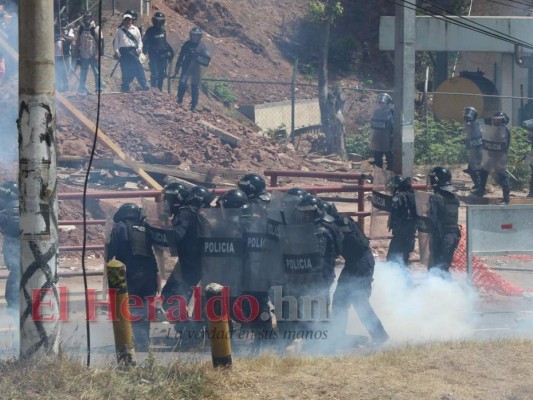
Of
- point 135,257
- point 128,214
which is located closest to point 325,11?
point 128,214

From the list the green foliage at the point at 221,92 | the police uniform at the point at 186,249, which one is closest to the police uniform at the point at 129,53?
the green foliage at the point at 221,92

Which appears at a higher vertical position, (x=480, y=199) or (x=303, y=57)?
(x=303, y=57)

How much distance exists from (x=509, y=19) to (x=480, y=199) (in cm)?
706

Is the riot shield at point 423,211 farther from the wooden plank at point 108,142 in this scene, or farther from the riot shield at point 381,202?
the wooden plank at point 108,142

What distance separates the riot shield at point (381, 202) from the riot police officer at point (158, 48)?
33.4 ft

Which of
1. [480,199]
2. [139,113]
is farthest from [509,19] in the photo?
[139,113]

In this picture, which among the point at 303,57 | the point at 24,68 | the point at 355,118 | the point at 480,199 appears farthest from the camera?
the point at 303,57

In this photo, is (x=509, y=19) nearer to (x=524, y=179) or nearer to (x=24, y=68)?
(x=524, y=179)

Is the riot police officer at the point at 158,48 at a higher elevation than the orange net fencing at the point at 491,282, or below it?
higher

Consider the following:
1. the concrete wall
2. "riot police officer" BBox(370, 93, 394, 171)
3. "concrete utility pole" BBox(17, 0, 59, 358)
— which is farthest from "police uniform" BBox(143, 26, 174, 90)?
"concrete utility pole" BBox(17, 0, 59, 358)

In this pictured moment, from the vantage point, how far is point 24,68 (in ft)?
21.0

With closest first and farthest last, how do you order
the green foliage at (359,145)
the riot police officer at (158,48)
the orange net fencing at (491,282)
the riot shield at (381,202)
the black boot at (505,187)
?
the riot shield at (381,202), the orange net fencing at (491,282), the black boot at (505,187), the riot police officer at (158,48), the green foliage at (359,145)

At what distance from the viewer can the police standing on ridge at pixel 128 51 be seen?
805 inches

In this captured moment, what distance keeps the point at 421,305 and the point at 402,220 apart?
3.93 feet
